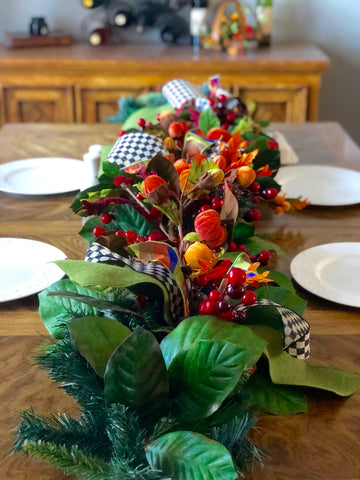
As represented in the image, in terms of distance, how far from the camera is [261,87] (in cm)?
275

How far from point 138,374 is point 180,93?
128cm

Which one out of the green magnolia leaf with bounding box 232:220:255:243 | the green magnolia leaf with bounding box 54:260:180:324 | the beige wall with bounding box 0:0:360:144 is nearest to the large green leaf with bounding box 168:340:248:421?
the green magnolia leaf with bounding box 54:260:180:324

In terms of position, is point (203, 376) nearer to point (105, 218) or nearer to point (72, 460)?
point (72, 460)

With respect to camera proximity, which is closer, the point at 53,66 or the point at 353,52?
the point at 53,66

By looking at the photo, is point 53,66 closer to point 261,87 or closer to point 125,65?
point 125,65

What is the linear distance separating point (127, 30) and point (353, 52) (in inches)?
42.6

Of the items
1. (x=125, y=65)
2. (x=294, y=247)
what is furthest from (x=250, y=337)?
(x=125, y=65)

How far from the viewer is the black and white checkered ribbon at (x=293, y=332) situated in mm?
666

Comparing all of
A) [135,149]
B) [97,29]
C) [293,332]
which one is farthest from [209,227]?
[97,29]

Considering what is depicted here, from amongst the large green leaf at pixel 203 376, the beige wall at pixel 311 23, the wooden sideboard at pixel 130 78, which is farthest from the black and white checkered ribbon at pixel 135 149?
the beige wall at pixel 311 23

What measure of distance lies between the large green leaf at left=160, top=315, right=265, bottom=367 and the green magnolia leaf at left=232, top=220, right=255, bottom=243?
38 centimetres

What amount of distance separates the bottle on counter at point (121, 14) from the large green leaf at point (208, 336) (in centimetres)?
267

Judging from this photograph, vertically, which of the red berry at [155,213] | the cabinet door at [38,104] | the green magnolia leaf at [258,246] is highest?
the red berry at [155,213]

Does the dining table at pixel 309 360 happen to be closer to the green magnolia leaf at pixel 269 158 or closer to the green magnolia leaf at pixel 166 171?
the green magnolia leaf at pixel 269 158
